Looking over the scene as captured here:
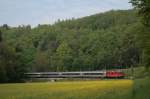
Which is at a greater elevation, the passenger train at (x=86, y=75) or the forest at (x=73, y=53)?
the forest at (x=73, y=53)

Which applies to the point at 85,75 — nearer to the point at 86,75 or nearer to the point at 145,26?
the point at 86,75

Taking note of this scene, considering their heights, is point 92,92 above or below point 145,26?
below

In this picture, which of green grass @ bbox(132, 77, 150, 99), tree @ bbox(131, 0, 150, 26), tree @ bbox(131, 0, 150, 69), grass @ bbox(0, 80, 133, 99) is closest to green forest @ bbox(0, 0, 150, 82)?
grass @ bbox(0, 80, 133, 99)

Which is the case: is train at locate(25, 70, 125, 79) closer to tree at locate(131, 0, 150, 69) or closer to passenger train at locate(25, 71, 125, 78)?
passenger train at locate(25, 71, 125, 78)

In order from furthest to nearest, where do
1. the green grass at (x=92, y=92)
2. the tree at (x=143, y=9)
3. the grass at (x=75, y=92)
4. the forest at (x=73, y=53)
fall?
the forest at (x=73, y=53) → the grass at (x=75, y=92) → the green grass at (x=92, y=92) → the tree at (x=143, y=9)

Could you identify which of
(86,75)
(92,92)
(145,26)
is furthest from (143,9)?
(86,75)

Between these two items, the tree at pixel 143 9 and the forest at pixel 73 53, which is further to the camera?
the forest at pixel 73 53

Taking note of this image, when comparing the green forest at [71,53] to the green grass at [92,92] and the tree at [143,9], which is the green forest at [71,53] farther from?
the tree at [143,9]

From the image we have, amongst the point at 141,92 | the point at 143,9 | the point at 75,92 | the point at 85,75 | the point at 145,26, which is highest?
the point at 143,9

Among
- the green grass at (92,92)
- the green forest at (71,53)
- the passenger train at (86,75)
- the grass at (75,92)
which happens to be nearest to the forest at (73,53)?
the green forest at (71,53)

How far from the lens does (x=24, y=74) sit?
86.8m

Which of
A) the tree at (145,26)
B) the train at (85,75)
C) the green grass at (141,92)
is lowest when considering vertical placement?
the train at (85,75)

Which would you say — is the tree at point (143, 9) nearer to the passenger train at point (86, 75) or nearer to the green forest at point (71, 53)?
the green forest at point (71, 53)

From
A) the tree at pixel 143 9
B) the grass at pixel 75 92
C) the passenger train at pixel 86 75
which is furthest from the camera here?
the passenger train at pixel 86 75
